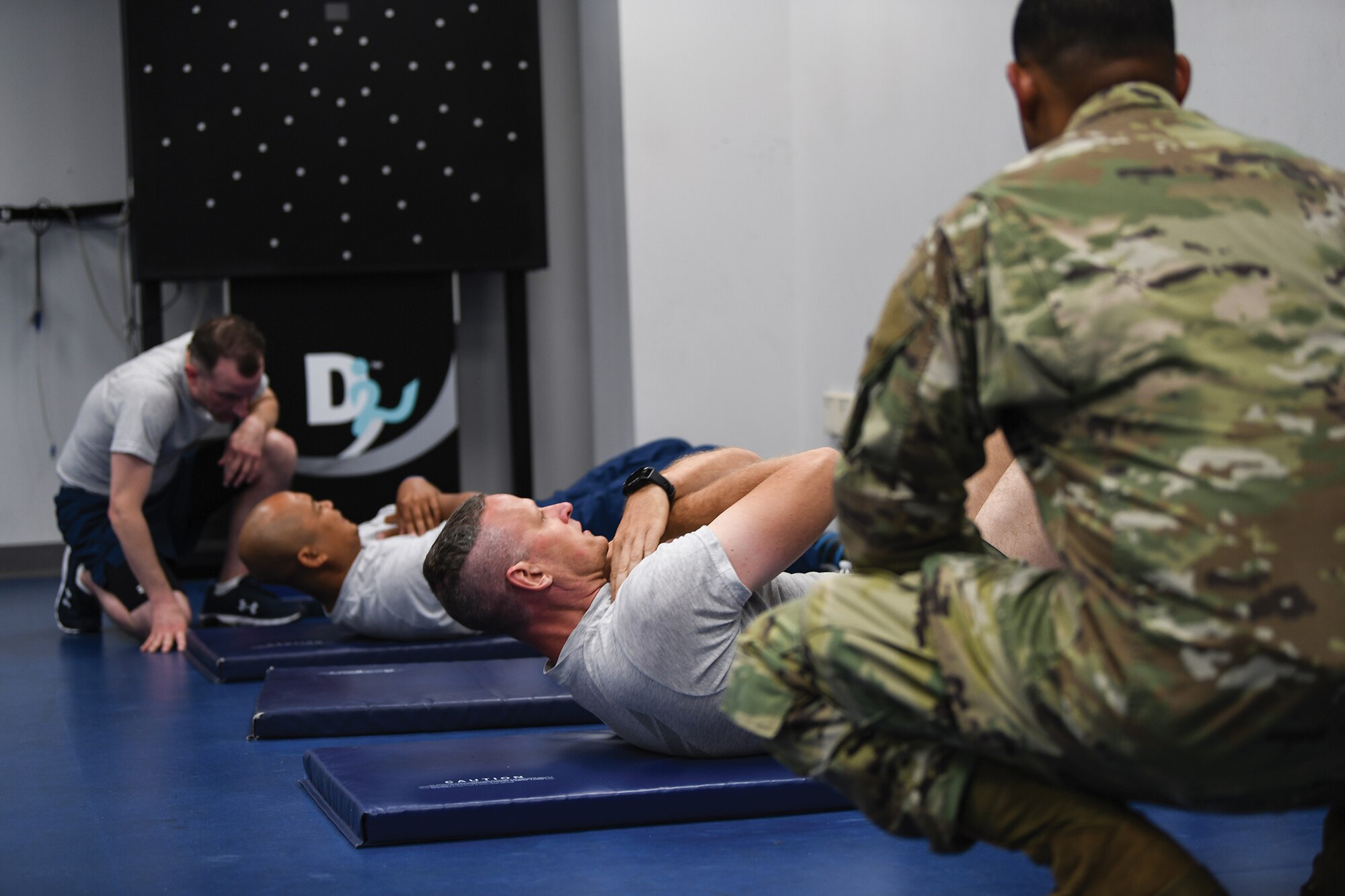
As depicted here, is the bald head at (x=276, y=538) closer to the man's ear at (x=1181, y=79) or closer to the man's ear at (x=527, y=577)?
the man's ear at (x=527, y=577)

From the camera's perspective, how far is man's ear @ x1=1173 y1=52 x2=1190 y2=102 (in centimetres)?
129

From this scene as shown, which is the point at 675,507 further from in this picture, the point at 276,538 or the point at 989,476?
the point at 276,538

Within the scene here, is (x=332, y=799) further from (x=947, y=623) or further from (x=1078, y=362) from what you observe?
(x=1078, y=362)

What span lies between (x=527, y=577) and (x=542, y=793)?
357 mm

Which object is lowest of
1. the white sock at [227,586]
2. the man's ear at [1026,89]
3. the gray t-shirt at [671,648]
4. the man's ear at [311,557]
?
the white sock at [227,586]

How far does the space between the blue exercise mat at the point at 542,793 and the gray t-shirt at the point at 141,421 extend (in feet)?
6.42

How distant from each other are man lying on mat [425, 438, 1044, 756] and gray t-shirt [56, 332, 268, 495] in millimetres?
1952

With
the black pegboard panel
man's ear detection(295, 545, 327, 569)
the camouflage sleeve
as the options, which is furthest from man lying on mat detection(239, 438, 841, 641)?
the camouflage sleeve

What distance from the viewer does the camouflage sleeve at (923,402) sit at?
3.84ft

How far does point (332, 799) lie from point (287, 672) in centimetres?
112

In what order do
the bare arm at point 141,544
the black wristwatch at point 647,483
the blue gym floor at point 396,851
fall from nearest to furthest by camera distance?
the blue gym floor at point 396,851
the black wristwatch at point 647,483
the bare arm at point 141,544

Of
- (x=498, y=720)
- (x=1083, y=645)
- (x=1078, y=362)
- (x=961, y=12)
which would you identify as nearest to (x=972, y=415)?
(x=1078, y=362)

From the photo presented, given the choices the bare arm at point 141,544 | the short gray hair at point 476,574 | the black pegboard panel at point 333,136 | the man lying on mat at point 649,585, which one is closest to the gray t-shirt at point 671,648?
the man lying on mat at point 649,585

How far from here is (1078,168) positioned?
3.79ft
